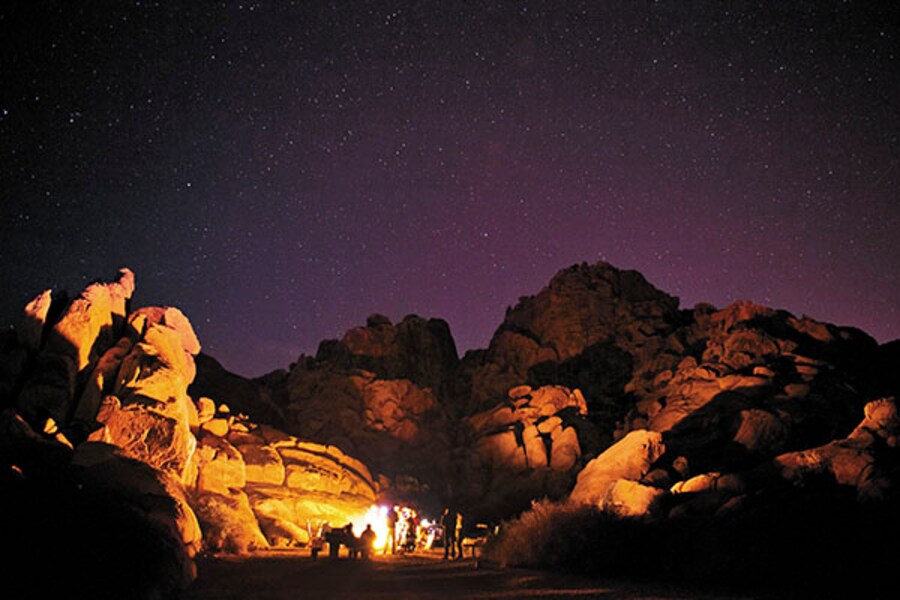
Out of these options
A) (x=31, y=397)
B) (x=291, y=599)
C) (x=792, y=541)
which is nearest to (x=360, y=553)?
(x=291, y=599)

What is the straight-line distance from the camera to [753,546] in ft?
44.4

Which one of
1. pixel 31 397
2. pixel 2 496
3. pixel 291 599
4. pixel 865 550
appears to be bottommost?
pixel 291 599

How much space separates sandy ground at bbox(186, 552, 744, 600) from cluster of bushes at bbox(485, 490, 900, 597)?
61.2 inches

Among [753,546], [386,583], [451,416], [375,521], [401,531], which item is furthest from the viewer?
[451,416]

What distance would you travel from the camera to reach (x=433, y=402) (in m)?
65.7

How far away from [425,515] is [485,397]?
27.8 metres

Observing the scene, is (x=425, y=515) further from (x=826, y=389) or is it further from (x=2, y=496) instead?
(x=2, y=496)

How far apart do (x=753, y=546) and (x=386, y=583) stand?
30.0ft

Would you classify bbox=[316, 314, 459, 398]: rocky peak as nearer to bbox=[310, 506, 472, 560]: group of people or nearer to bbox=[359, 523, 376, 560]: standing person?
bbox=[310, 506, 472, 560]: group of people

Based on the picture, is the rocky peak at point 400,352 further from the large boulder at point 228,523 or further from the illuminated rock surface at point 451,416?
the large boulder at point 228,523

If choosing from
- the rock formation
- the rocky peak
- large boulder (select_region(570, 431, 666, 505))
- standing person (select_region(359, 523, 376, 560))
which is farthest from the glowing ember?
the rocky peak

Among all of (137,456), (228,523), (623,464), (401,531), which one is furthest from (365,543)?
(623,464)

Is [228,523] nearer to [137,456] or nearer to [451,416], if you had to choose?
[137,456]

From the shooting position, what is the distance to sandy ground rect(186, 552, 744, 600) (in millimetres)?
12469
